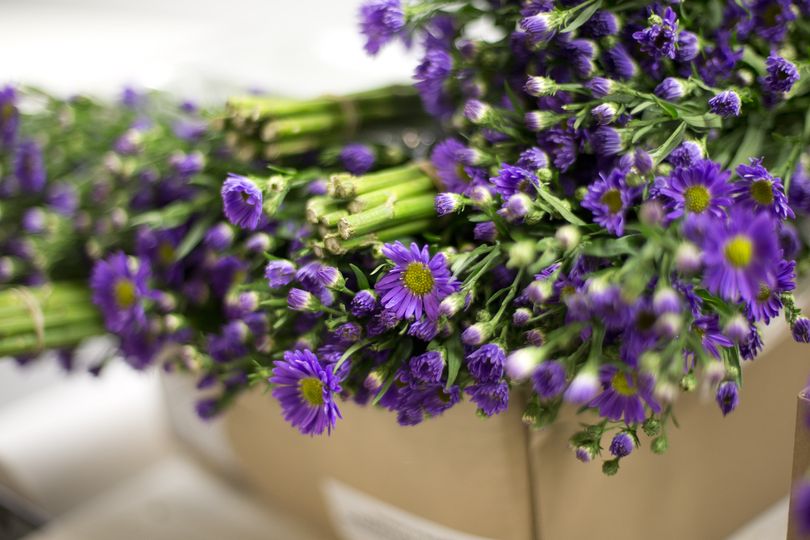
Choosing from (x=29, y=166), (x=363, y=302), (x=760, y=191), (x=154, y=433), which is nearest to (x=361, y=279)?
(x=363, y=302)

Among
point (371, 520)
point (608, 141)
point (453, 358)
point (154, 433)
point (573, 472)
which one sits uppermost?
point (608, 141)

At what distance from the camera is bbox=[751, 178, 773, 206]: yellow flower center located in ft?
1.35

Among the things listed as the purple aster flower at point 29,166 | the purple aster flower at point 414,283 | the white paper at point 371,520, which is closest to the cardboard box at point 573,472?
the white paper at point 371,520

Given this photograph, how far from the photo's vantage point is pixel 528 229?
45 cm

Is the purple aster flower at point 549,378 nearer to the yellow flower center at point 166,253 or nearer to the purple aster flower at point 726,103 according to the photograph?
the purple aster flower at point 726,103

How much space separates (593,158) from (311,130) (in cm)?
22

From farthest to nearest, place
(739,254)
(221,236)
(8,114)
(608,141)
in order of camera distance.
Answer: (8,114) < (221,236) < (608,141) < (739,254)

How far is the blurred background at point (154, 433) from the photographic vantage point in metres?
0.74

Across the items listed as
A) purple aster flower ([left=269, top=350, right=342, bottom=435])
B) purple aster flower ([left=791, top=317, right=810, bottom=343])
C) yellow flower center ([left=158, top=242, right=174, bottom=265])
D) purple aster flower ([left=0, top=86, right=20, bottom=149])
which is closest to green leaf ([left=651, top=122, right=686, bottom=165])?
purple aster flower ([left=791, top=317, right=810, bottom=343])

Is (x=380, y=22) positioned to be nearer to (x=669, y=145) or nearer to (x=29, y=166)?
(x=669, y=145)

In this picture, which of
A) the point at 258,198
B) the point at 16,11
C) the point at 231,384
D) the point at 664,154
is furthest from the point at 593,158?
the point at 16,11

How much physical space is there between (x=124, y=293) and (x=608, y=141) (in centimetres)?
40

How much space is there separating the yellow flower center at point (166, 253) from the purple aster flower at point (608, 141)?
36cm

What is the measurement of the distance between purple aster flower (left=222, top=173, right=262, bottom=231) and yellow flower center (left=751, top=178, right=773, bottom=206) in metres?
0.29
